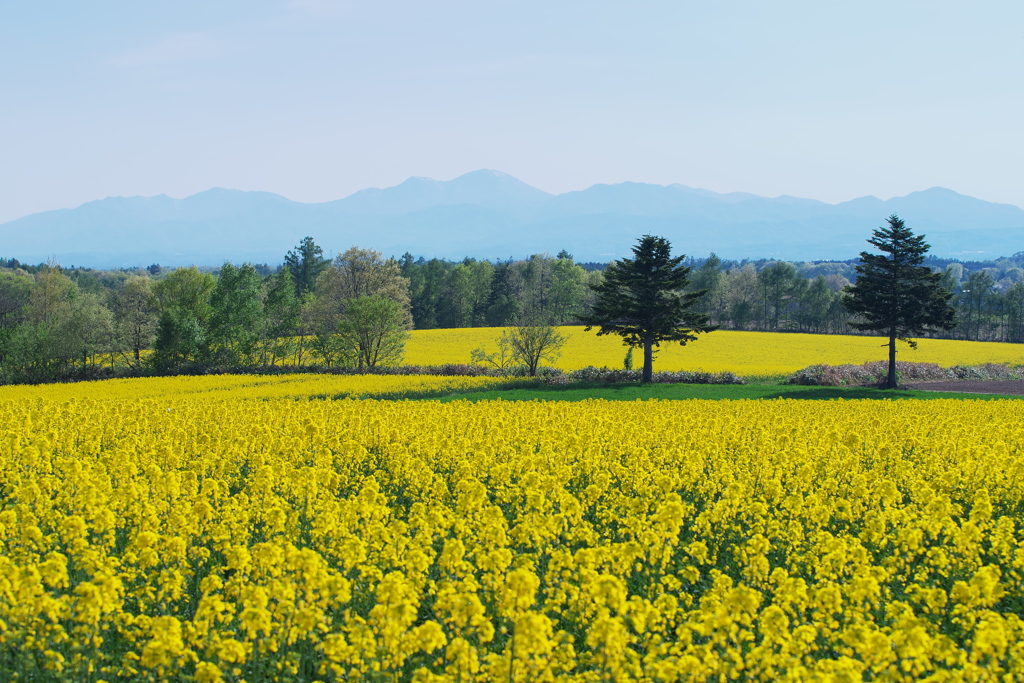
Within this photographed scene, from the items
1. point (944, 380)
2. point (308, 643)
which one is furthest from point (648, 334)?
point (308, 643)

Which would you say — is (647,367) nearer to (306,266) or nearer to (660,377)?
(660,377)

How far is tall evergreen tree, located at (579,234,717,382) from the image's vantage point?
49.5 metres

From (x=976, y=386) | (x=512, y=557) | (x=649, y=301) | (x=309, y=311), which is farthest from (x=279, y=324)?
(x=512, y=557)

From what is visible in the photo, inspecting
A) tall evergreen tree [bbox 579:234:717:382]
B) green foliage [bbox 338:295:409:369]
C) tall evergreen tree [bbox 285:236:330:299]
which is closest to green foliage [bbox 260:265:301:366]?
green foliage [bbox 338:295:409:369]

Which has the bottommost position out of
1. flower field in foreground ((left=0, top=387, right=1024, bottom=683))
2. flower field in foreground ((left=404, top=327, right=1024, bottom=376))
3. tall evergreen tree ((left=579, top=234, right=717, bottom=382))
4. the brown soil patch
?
flower field in foreground ((left=0, top=387, right=1024, bottom=683))

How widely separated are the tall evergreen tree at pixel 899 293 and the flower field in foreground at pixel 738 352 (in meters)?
8.52

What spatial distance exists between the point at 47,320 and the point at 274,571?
70.3m

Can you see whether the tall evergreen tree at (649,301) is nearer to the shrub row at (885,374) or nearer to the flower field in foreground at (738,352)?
the flower field in foreground at (738,352)

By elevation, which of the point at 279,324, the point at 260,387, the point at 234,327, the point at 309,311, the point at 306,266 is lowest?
the point at 260,387

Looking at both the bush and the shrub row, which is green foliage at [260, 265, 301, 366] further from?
the shrub row

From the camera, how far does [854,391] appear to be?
45625mm

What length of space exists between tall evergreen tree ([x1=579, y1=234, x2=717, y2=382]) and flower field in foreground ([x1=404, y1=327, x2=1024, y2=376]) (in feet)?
26.5

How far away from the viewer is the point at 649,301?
49.5 metres

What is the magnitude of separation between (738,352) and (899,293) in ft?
84.6
